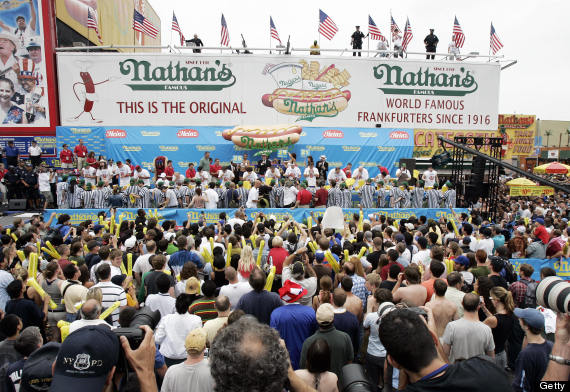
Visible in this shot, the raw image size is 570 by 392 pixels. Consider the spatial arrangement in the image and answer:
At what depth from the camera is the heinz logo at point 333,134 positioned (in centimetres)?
2061

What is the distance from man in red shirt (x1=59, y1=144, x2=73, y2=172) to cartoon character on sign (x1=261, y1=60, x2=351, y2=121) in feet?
32.0

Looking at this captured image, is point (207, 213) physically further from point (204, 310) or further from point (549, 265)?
point (549, 265)

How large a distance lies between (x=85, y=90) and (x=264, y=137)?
9716 millimetres

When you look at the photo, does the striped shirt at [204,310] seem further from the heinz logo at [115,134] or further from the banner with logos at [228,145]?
the heinz logo at [115,134]

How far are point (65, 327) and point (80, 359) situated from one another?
105cm

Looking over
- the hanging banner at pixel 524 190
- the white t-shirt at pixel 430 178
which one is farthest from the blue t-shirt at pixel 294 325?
the hanging banner at pixel 524 190

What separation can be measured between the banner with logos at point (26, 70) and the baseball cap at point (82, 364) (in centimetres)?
2038

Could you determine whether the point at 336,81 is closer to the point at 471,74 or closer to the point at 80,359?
the point at 471,74

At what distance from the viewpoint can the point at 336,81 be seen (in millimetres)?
21250

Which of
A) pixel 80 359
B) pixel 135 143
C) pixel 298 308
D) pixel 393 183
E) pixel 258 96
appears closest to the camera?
pixel 80 359

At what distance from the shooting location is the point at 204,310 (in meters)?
4.55

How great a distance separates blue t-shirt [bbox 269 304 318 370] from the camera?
4215 mm

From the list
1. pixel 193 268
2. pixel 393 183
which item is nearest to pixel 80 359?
pixel 193 268

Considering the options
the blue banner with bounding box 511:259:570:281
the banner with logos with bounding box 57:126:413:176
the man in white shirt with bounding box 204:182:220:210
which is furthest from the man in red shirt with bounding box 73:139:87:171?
the blue banner with bounding box 511:259:570:281
